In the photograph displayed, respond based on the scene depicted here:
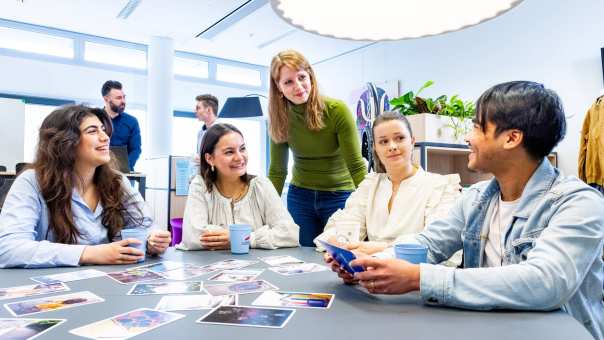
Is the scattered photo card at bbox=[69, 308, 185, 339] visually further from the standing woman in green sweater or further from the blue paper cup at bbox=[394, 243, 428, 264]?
the standing woman in green sweater

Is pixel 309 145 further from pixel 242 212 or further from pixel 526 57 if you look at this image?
pixel 526 57

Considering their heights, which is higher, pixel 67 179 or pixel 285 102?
pixel 285 102

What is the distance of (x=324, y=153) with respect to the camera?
7.00ft

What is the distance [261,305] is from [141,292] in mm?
300

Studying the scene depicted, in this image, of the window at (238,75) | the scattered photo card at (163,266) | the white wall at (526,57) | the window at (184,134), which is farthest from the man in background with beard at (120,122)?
the window at (238,75)

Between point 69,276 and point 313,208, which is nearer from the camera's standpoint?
point 69,276

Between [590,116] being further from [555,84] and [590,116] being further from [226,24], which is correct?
[226,24]

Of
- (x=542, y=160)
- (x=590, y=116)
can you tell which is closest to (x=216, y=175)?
(x=542, y=160)

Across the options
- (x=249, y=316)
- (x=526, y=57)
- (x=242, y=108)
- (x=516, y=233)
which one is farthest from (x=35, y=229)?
(x=526, y=57)

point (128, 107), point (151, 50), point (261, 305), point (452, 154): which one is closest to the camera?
point (261, 305)

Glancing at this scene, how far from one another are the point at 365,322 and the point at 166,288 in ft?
1.62

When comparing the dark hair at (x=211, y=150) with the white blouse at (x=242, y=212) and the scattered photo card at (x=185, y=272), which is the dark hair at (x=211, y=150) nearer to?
the white blouse at (x=242, y=212)

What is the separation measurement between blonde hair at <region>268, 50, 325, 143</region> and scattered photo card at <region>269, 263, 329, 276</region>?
0.90 m

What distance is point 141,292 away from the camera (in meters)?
0.98
